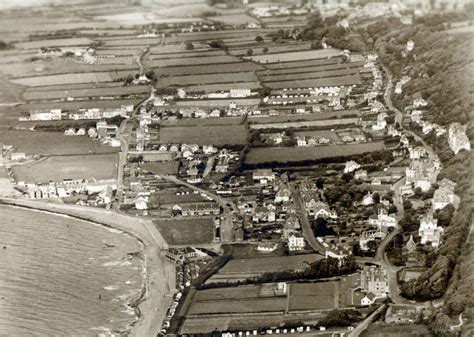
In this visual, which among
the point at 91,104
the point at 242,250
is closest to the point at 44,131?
the point at 91,104

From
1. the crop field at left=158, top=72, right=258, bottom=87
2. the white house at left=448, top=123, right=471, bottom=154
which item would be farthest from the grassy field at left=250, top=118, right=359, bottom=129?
the crop field at left=158, top=72, right=258, bottom=87

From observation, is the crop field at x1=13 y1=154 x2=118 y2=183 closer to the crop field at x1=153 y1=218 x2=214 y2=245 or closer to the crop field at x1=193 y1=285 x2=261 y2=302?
the crop field at x1=153 y1=218 x2=214 y2=245

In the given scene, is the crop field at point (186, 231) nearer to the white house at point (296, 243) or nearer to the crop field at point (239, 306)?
the white house at point (296, 243)

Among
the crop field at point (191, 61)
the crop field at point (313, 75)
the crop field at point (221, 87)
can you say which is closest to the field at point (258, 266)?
the crop field at point (221, 87)

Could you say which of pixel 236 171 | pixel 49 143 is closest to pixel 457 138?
pixel 236 171

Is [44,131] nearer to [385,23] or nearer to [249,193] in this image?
[249,193]

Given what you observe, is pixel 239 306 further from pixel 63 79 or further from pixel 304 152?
pixel 63 79
